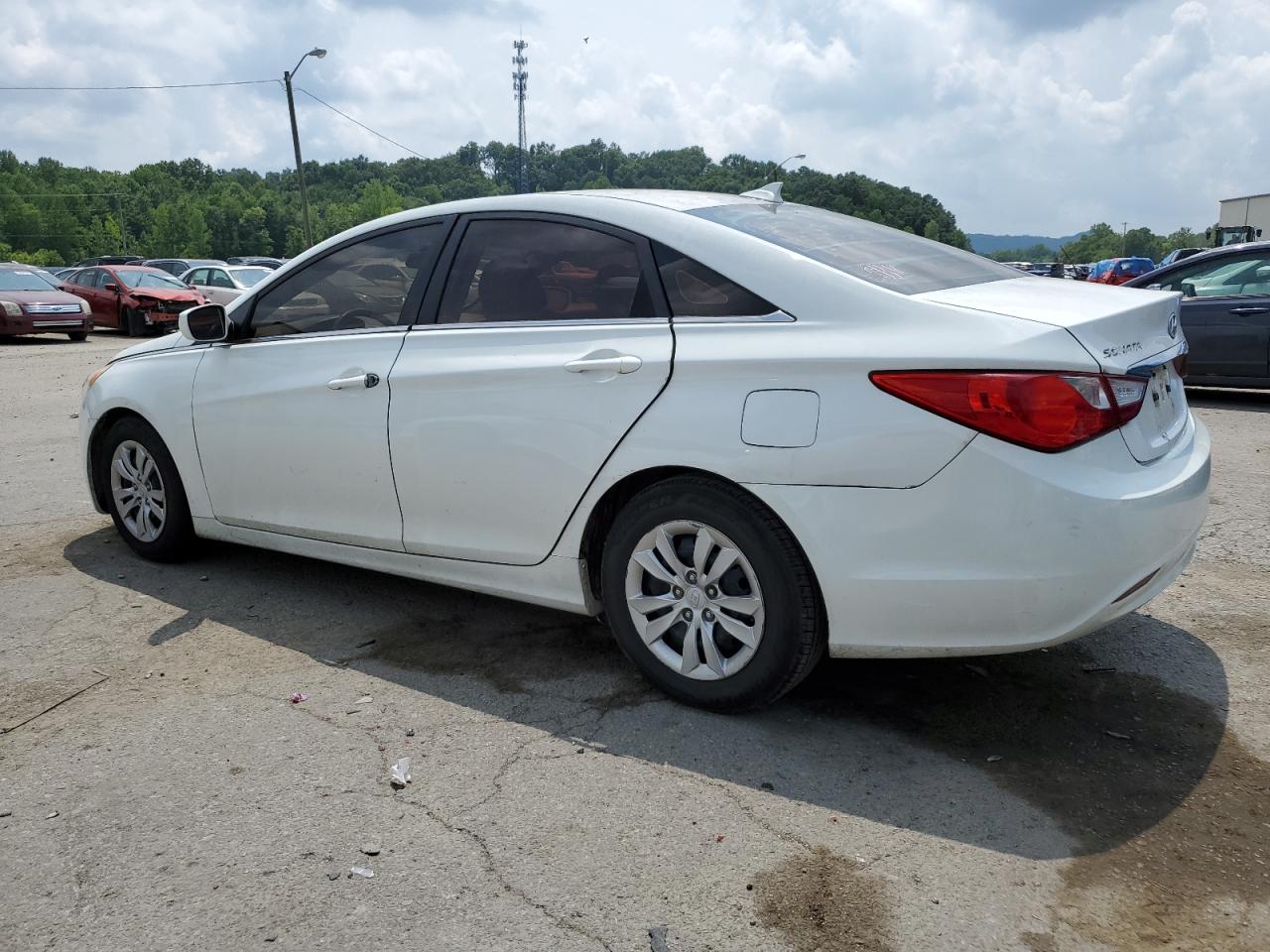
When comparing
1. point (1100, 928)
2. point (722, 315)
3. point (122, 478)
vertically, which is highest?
point (722, 315)

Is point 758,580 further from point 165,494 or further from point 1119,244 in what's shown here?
point 1119,244

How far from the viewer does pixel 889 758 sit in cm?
330

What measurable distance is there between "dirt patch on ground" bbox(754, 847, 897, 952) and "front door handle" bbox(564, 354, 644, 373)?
62.1 inches

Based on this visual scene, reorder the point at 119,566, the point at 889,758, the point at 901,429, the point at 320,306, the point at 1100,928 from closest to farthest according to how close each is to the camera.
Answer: the point at 1100,928 → the point at 901,429 → the point at 889,758 → the point at 320,306 → the point at 119,566

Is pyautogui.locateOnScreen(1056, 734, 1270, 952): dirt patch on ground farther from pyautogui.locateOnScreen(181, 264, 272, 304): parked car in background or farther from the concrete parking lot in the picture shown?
pyautogui.locateOnScreen(181, 264, 272, 304): parked car in background

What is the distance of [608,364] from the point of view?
361 cm

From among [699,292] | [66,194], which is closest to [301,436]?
[699,292]

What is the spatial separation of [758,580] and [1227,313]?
879cm

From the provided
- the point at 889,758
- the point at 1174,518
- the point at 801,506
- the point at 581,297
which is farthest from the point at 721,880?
the point at 581,297

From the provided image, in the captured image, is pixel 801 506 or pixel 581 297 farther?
pixel 581 297

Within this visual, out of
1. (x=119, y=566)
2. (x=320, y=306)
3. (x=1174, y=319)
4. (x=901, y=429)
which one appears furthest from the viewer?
(x=119, y=566)

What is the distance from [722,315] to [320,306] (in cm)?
197

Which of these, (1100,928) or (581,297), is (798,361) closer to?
(581,297)

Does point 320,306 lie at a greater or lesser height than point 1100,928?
greater
